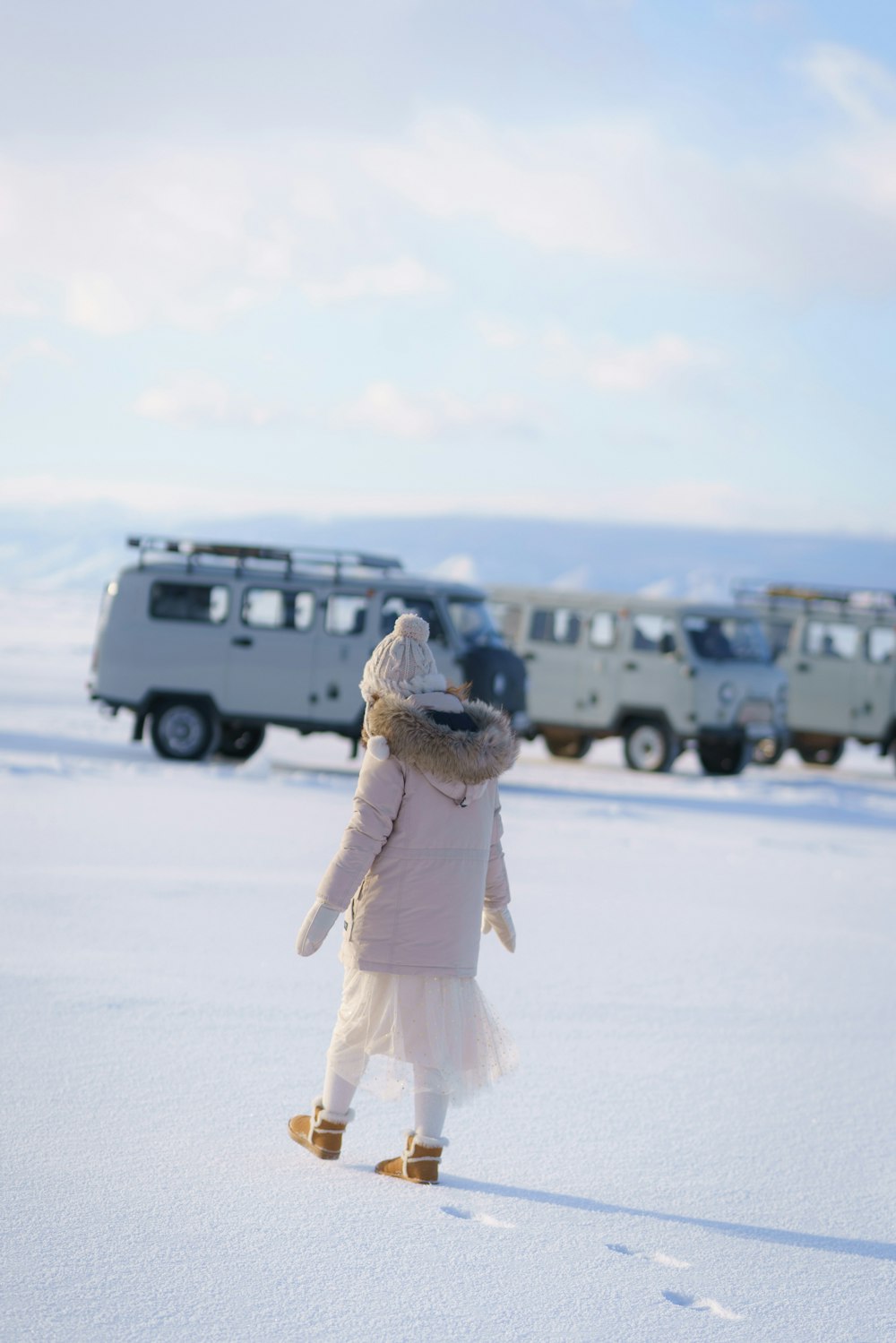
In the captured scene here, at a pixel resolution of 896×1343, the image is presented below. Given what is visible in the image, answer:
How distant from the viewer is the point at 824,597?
20234 millimetres

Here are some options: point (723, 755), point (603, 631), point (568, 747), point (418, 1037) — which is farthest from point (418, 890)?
point (568, 747)

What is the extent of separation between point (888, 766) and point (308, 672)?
11970 millimetres

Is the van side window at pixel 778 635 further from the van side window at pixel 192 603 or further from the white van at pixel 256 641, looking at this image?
the van side window at pixel 192 603

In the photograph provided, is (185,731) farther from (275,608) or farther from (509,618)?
(509,618)

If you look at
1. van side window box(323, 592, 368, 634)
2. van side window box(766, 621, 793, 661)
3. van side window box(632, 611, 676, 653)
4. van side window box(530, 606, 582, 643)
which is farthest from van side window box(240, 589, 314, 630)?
van side window box(766, 621, 793, 661)

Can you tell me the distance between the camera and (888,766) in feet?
79.6

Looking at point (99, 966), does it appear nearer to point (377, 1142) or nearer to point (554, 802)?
point (377, 1142)

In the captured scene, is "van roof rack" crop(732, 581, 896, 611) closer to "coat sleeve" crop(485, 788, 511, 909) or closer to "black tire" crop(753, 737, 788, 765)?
"black tire" crop(753, 737, 788, 765)

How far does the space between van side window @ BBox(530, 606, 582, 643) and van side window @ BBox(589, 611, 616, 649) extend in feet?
0.67

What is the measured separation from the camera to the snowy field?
11.5 ft

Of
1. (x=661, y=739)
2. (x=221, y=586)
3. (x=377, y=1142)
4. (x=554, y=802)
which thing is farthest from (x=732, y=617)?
(x=377, y=1142)

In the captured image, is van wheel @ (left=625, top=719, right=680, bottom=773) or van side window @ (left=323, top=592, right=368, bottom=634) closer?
van side window @ (left=323, top=592, right=368, bottom=634)

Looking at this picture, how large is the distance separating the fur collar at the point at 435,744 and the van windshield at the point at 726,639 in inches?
548

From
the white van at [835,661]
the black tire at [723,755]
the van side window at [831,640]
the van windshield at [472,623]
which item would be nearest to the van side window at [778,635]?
the white van at [835,661]
